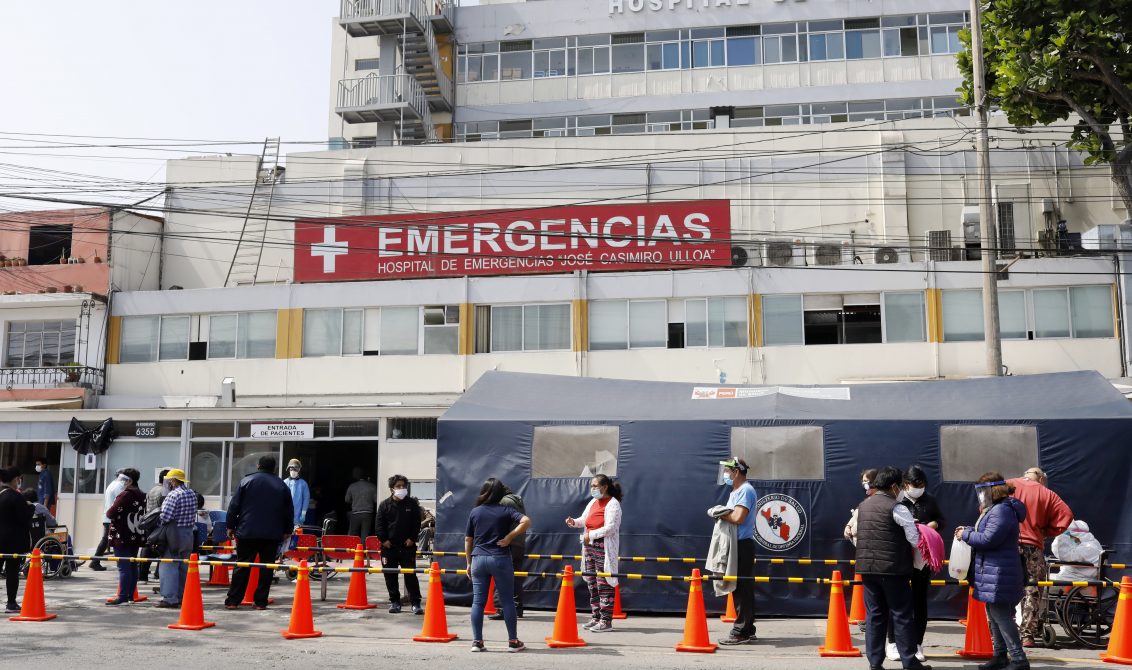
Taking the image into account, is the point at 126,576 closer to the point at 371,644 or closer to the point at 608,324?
the point at 371,644

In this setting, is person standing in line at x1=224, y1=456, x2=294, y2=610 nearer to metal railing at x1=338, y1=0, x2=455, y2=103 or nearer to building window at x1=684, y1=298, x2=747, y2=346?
building window at x1=684, y1=298, x2=747, y2=346

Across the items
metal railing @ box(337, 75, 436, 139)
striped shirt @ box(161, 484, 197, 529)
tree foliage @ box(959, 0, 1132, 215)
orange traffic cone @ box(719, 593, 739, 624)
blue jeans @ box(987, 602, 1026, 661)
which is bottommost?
orange traffic cone @ box(719, 593, 739, 624)

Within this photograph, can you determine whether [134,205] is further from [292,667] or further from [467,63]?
[292,667]

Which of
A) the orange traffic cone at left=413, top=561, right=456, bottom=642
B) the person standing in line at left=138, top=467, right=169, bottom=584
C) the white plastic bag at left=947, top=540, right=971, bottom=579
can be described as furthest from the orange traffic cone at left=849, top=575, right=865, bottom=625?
the person standing in line at left=138, top=467, right=169, bottom=584

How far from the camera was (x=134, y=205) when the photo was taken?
31.4 metres

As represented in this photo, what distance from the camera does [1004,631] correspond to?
30.3 feet

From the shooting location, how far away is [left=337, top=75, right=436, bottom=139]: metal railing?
138ft

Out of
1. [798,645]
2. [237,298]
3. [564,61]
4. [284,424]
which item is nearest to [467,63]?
[564,61]

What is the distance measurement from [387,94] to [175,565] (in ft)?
104

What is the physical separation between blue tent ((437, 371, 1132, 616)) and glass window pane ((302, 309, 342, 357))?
1729 centimetres

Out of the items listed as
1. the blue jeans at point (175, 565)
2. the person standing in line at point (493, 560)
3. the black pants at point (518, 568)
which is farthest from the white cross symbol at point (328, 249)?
the person standing in line at point (493, 560)

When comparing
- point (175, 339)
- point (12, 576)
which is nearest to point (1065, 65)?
point (12, 576)

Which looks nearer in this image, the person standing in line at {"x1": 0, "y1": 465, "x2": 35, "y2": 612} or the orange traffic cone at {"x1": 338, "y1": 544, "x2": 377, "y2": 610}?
the person standing in line at {"x1": 0, "y1": 465, "x2": 35, "y2": 612}

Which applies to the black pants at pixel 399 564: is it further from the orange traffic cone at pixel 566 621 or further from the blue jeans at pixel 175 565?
the orange traffic cone at pixel 566 621
